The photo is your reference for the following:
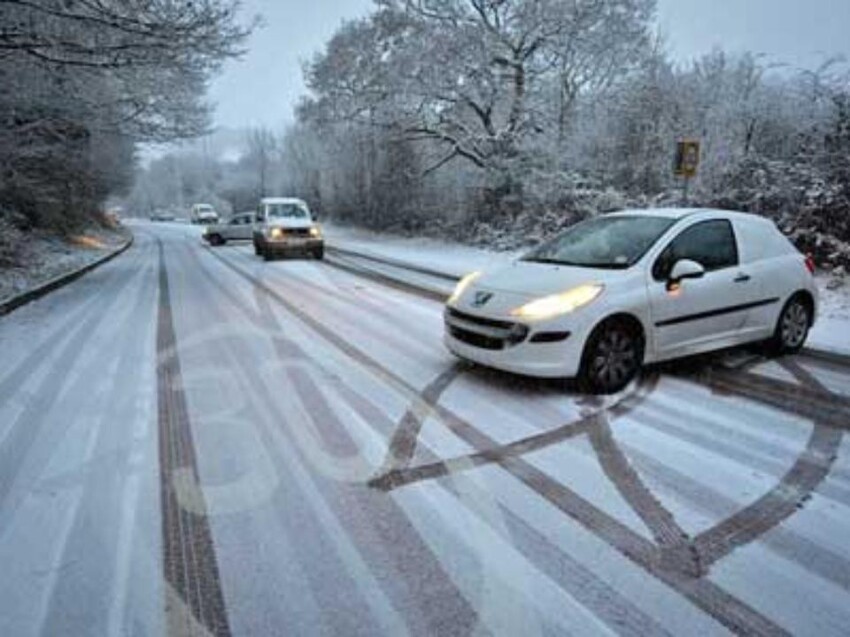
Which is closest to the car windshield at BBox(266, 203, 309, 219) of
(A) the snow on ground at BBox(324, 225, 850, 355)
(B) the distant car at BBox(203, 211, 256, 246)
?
(A) the snow on ground at BBox(324, 225, 850, 355)

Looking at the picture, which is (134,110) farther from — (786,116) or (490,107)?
(786,116)

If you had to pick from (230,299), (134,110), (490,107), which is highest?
(490,107)

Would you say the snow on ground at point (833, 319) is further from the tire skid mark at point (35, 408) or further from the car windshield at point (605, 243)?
the tire skid mark at point (35, 408)

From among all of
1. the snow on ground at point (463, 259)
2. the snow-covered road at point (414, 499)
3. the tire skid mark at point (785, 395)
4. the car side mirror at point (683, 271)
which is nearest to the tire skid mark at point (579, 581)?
the snow-covered road at point (414, 499)

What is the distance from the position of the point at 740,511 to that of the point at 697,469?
1.73ft

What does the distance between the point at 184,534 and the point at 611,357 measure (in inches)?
146

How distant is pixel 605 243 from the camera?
630 cm

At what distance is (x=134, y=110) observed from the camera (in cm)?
1571

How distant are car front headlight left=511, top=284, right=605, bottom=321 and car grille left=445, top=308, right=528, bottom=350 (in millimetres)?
129

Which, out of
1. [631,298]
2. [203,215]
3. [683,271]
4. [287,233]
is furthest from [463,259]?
[203,215]

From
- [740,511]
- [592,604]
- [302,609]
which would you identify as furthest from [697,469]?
[302,609]

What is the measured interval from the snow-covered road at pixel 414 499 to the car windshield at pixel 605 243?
46.9 inches

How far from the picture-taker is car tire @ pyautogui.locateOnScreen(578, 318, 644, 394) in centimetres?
543

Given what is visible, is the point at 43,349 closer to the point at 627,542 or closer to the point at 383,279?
the point at 627,542
